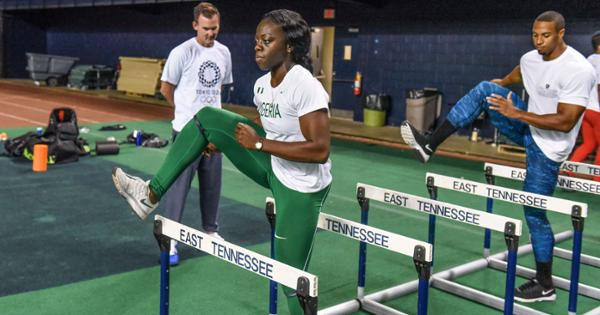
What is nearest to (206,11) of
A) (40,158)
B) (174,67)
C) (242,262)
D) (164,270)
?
(174,67)

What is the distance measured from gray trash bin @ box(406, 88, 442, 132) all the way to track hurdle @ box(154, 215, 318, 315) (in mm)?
10777

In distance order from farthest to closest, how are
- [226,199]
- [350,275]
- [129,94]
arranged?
[129,94], [226,199], [350,275]

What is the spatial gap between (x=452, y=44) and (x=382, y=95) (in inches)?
→ 83.2

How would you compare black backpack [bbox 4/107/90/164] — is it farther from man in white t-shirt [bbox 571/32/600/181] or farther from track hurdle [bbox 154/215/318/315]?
man in white t-shirt [bbox 571/32/600/181]

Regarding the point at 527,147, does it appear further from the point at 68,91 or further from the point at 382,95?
the point at 68,91

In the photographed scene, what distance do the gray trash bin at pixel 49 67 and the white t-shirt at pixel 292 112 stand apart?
22.7m

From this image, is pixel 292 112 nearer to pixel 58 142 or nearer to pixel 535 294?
pixel 535 294

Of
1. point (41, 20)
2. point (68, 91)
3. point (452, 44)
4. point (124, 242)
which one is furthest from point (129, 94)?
point (124, 242)

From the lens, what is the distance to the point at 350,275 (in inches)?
194

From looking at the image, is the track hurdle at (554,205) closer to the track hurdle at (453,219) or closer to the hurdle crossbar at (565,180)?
the track hurdle at (453,219)

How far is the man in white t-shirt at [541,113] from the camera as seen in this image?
3.94 m

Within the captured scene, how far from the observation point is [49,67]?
23.8 metres

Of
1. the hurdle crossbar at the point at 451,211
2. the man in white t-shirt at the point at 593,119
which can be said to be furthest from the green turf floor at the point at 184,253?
the hurdle crossbar at the point at 451,211

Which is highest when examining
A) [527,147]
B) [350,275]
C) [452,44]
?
[452,44]
